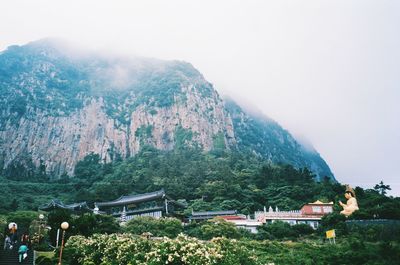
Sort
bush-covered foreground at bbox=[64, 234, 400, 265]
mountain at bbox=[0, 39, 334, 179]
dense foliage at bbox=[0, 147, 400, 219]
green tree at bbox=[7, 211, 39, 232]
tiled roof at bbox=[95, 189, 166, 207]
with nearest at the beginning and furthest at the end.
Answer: bush-covered foreground at bbox=[64, 234, 400, 265] → green tree at bbox=[7, 211, 39, 232] → dense foliage at bbox=[0, 147, 400, 219] → tiled roof at bbox=[95, 189, 166, 207] → mountain at bbox=[0, 39, 334, 179]

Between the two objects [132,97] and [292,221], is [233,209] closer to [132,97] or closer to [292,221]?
[292,221]

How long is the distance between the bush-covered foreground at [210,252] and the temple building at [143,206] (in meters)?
27.1

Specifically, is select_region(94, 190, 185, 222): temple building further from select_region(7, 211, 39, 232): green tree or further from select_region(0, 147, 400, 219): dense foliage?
select_region(7, 211, 39, 232): green tree

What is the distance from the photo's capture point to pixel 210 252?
13.8m

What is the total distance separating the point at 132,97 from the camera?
13038 centimetres

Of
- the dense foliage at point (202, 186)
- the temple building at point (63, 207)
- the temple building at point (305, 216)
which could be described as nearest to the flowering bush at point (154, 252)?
the dense foliage at point (202, 186)

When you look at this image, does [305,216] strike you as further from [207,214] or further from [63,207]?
[63,207]

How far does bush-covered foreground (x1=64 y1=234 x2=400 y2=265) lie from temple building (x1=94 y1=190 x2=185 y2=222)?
88.9ft

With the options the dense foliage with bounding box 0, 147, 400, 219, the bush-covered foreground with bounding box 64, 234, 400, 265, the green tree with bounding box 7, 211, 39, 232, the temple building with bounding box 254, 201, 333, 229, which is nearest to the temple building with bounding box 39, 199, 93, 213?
the dense foliage with bounding box 0, 147, 400, 219

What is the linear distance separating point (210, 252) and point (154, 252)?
6.71 feet

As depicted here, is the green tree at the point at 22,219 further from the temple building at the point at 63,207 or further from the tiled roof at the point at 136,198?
the tiled roof at the point at 136,198

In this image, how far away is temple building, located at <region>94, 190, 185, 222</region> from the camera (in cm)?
5650

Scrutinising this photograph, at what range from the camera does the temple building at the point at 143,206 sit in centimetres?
5650

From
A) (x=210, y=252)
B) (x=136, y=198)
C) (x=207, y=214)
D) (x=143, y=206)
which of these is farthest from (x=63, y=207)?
→ (x=210, y=252)
